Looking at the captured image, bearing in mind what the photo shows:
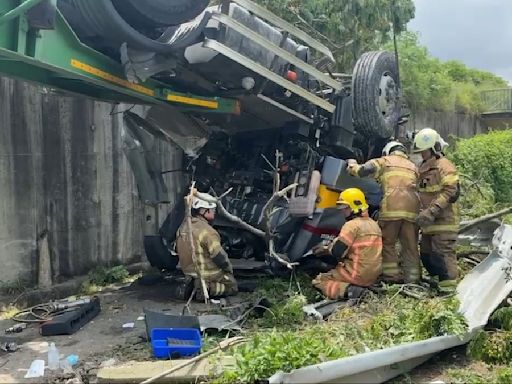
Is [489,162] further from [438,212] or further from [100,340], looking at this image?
[100,340]

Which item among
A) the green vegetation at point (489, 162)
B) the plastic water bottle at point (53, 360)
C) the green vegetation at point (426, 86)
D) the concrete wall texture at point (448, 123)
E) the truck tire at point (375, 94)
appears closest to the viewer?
the plastic water bottle at point (53, 360)

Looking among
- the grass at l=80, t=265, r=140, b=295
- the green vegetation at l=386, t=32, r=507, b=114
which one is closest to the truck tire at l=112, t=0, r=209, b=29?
the grass at l=80, t=265, r=140, b=295

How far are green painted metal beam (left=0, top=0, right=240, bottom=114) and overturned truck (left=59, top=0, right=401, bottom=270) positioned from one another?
6 cm

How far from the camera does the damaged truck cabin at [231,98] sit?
4441mm

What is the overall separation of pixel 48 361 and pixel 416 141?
3941 millimetres

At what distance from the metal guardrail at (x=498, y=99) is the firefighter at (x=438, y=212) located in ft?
43.9

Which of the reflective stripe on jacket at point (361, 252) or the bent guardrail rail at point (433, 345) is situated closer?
the bent guardrail rail at point (433, 345)

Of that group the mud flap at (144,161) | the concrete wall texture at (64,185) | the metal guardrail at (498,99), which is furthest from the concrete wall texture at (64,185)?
the metal guardrail at (498,99)

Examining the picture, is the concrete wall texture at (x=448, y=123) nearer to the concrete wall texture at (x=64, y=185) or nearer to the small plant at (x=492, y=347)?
the concrete wall texture at (x=64, y=185)

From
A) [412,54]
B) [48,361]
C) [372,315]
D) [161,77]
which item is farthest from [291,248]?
[412,54]

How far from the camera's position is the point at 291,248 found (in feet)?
20.4

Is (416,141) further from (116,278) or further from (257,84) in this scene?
(116,278)

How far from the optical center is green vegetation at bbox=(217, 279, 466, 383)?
3.39 meters

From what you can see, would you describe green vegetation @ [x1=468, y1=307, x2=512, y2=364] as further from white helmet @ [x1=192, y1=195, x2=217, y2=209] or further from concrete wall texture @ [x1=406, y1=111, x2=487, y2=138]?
concrete wall texture @ [x1=406, y1=111, x2=487, y2=138]
